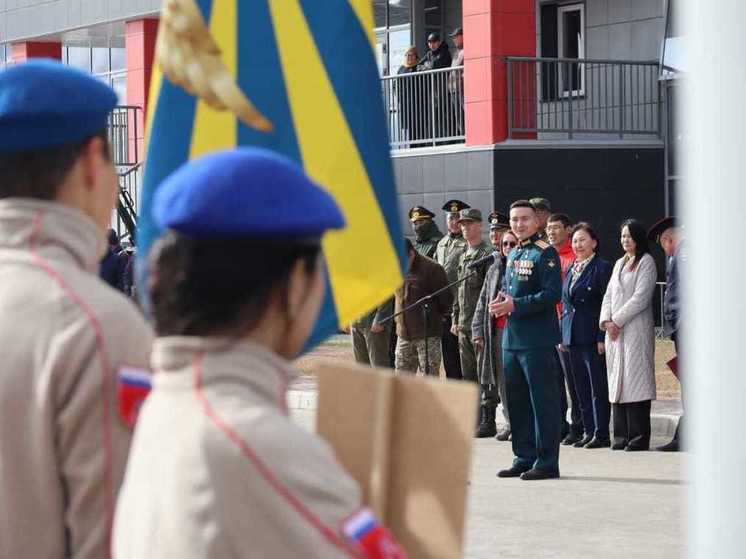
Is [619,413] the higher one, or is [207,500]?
[207,500]

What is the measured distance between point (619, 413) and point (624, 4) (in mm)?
11751

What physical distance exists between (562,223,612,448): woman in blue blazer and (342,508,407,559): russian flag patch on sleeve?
35.2 ft

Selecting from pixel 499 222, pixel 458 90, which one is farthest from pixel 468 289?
pixel 458 90

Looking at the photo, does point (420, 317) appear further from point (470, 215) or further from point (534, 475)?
point (534, 475)

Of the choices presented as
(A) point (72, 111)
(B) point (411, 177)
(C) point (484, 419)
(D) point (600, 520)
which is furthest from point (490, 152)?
(A) point (72, 111)

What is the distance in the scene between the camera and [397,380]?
2463 mm

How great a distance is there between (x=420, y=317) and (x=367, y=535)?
1140 centimetres

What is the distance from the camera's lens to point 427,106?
2261 centimetres

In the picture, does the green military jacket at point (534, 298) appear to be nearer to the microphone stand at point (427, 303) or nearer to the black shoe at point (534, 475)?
the black shoe at point (534, 475)

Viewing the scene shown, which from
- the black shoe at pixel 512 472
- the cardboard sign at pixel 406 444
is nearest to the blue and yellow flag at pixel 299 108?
the cardboard sign at pixel 406 444

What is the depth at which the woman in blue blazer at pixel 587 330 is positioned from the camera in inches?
504

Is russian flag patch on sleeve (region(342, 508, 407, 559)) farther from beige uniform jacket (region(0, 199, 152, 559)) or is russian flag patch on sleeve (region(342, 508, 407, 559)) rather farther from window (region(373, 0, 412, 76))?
window (region(373, 0, 412, 76))

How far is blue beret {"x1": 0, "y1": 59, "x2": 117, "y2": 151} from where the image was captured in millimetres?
2938

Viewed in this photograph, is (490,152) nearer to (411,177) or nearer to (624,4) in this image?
(411,177)
